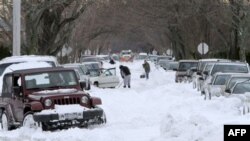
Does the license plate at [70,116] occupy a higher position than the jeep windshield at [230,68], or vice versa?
the jeep windshield at [230,68]

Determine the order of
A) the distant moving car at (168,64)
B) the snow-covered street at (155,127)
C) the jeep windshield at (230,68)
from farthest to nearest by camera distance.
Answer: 1. the distant moving car at (168,64)
2. the jeep windshield at (230,68)
3. the snow-covered street at (155,127)

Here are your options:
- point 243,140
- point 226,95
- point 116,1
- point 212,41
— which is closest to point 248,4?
point 116,1

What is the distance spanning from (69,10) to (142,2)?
8950 millimetres

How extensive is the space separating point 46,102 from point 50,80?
1.45 metres

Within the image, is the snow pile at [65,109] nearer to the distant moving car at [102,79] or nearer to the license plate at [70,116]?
the license plate at [70,116]

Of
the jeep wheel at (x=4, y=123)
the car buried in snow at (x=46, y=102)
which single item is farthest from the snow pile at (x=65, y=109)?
the jeep wheel at (x=4, y=123)

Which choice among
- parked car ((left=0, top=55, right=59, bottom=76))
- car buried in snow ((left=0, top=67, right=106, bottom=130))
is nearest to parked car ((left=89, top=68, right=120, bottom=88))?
parked car ((left=0, top=55, right=59, bottom=76))

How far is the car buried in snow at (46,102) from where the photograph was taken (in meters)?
14.5

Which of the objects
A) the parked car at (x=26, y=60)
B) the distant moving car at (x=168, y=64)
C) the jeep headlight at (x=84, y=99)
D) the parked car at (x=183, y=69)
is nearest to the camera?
the jeep headlight at (x=84, y=99)

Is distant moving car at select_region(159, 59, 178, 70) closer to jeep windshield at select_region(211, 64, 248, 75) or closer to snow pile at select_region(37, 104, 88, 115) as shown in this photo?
jeep windshield at select_region(211, 64, 248, 75)

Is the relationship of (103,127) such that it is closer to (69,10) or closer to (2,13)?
(2,13)

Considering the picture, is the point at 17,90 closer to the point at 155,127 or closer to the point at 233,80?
the point at 155,127

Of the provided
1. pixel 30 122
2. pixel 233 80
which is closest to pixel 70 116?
pixel 30 122

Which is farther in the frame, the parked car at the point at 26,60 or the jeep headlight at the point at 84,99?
the parked car at the point at 26,60
